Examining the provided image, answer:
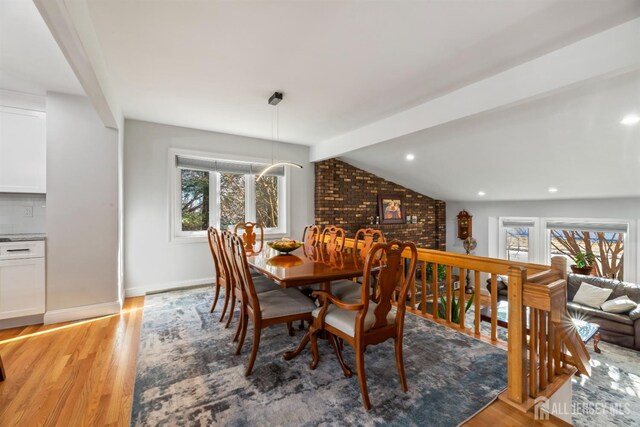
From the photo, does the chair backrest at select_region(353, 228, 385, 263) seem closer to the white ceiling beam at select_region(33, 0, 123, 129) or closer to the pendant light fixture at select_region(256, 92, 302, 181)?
the pendant light fixture at select_region(256, 92, 302, 181)

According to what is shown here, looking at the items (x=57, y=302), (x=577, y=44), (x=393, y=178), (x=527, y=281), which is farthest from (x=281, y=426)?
(x=393, y=178)

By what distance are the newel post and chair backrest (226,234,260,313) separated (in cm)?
160

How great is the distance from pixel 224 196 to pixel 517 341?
422 centimetres

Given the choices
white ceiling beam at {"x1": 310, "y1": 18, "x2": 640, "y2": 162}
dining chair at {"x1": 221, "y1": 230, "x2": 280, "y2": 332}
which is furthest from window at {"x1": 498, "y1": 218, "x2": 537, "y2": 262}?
dining chair at {"x1": 221, "y1": 230, "x2": 280, "y2": 332}

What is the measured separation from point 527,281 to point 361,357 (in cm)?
107

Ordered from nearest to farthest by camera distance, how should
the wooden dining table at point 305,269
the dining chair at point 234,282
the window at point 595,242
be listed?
the wooden dining table at point 305,269 → the dining chair at point 234,282 → the window at point 595,242

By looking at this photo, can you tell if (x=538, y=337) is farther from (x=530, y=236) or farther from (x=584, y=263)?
(x=530, y=236)

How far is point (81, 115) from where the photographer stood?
308cm

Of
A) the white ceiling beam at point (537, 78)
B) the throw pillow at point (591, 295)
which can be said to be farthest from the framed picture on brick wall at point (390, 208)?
the throw pillow at point (591, 295)

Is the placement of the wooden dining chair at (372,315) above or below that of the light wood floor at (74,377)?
above

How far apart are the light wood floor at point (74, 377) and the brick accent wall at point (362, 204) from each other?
3.63m

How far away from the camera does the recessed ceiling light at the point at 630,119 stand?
2965 mm

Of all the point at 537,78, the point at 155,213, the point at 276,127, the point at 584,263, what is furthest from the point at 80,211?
the point at 584,263

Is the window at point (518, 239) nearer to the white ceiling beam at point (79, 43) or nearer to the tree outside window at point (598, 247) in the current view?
the tree outside window at point (598, 247)
